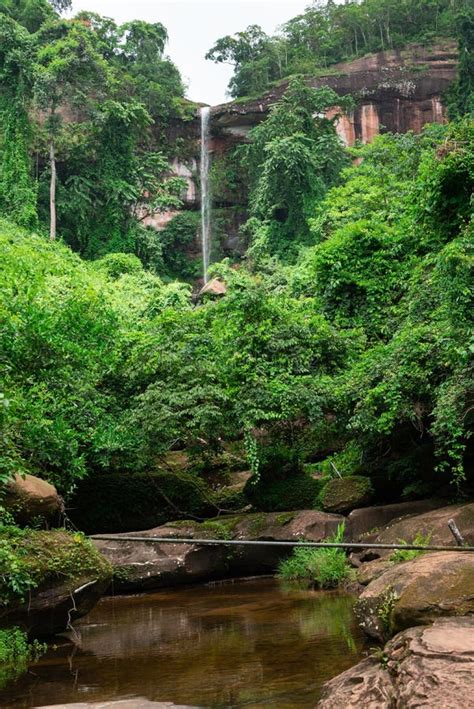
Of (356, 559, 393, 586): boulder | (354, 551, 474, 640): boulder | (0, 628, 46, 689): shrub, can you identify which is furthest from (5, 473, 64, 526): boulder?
(356, 559, 393, 586): boulder

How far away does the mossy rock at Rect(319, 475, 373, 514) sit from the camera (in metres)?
13.5

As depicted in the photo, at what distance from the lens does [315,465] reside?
52.1ft

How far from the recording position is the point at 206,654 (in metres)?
7.51

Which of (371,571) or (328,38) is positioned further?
(328,38)

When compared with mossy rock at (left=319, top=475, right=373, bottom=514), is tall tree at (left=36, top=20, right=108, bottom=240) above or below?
above

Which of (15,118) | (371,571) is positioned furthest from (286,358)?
(15,118)

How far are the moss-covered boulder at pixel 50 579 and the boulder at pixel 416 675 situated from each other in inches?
146

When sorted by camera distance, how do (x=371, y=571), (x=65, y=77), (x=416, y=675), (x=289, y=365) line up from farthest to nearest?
(x=65, y=77), (x=289, y=365), (x=371, y=571), (x=416, y=675)

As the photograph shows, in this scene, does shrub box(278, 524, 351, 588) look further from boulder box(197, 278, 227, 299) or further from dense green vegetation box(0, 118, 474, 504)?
boulder box(197, 278, 227, 299)

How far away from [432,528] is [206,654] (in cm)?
458

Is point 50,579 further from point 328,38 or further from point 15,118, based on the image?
point 328,38

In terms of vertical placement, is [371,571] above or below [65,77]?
below

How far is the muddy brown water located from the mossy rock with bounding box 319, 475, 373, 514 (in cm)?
295

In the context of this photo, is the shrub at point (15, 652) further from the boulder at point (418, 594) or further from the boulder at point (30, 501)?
the boulder at point (418, 594)
